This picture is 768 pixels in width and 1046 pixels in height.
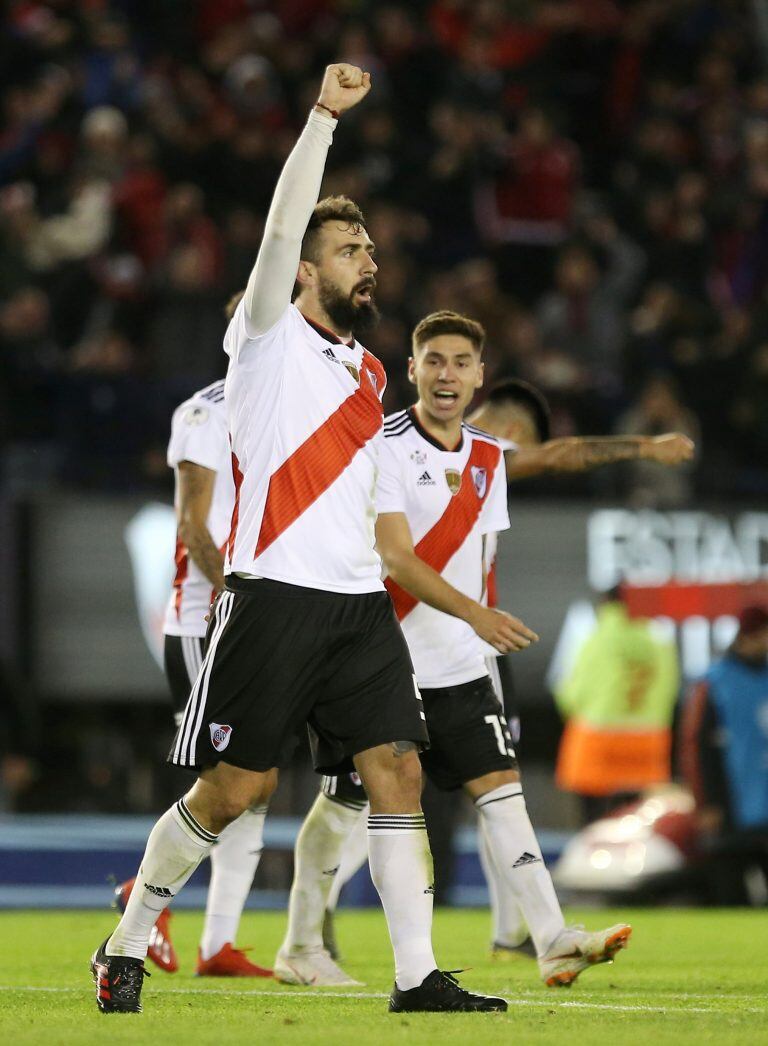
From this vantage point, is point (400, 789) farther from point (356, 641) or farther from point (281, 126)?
point (281, 126)

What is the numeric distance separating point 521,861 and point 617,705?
7.64 m

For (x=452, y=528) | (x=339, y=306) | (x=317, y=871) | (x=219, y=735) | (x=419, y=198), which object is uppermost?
(x=419, y=198)

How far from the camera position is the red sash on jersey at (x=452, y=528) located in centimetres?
715

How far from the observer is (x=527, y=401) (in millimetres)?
8305

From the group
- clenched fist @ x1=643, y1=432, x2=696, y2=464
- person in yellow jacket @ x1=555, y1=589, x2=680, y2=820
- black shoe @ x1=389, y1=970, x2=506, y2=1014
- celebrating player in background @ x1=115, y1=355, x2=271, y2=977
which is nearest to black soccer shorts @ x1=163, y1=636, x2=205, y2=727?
celebrating player in background @ x1=115, y1=355, x2=271, y2=977

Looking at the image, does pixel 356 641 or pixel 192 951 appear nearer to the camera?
pixel 356 641

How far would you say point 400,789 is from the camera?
5.77m

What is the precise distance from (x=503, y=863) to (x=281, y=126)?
452 inches

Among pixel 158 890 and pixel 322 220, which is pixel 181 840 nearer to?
pixel 158 890

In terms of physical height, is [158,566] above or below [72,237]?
below

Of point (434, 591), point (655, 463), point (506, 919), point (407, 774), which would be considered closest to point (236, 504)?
point (434, 591)

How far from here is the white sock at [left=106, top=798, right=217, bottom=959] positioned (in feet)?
18.9

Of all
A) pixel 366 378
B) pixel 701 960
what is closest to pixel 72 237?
pixel 701 960

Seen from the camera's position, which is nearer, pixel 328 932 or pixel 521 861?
pixel 521 861
